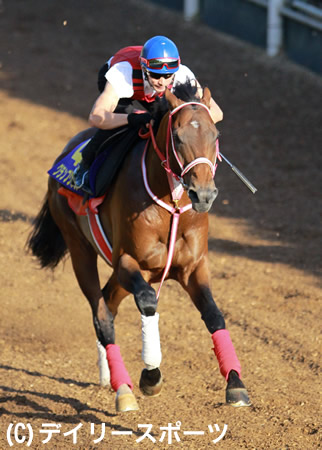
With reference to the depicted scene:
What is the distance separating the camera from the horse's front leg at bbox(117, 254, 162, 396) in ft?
16.0

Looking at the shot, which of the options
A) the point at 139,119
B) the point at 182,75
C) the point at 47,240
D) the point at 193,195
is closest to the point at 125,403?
the point at 193,195

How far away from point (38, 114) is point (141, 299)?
8752 mm

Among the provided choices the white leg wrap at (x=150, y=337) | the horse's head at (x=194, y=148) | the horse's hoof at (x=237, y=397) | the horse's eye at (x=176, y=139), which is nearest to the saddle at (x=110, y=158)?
the horse's head at (x=194, y=148)

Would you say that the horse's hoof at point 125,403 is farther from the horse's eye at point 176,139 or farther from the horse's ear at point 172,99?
the horse's ear at point 172,99

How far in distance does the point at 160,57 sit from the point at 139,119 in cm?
39

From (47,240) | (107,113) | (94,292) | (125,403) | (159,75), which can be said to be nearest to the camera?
(125,403)

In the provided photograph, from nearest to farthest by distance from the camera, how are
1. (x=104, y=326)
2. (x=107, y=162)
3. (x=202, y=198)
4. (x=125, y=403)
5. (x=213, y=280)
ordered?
(x=202, y=198) → (x=125, y=403) → (x=107, y=162) → (x=104, y=326) → (x=213, y=280)

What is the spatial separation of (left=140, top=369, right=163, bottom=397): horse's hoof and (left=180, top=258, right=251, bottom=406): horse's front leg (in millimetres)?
488

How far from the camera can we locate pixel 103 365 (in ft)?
20.0

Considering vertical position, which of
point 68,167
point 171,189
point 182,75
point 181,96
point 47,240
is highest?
point 181,96

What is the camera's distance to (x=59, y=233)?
696cm

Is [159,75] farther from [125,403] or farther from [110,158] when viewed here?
[125,403]

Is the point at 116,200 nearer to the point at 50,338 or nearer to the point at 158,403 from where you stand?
the point at 158,403

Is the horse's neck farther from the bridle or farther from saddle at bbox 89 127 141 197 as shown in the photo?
saddle at bbox 89 127 141 197
